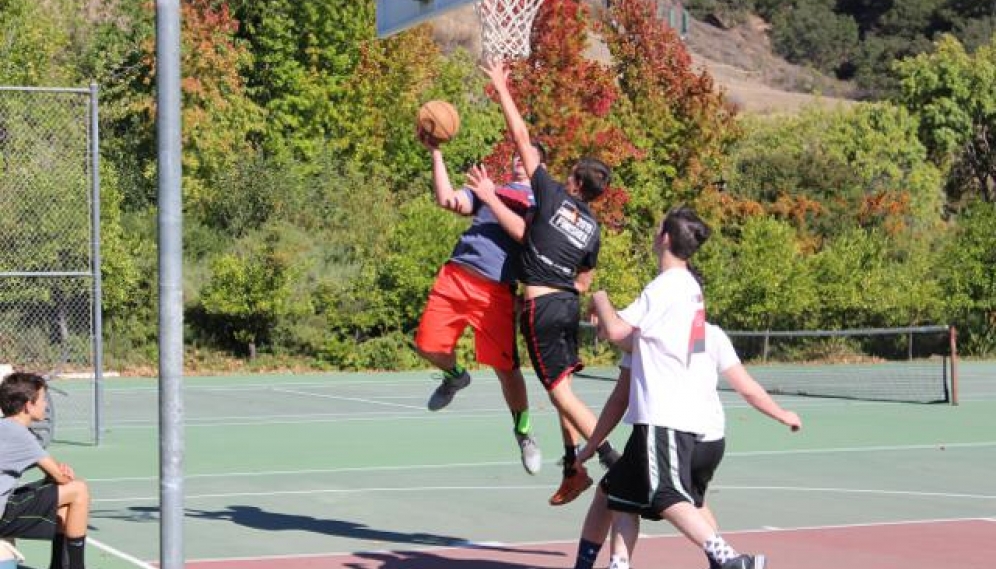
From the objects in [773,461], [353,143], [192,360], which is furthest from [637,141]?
[773,461]

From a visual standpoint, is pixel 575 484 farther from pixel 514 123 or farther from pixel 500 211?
pixel 514 123

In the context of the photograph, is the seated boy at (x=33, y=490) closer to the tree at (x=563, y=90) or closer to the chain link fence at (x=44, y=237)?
the chain link fence at (x=44, y=237)

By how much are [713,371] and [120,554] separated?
422cm

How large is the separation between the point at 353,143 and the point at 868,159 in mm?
22892

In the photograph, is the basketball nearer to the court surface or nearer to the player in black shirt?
the player in black shirt

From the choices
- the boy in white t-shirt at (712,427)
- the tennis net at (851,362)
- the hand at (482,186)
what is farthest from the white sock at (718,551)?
the tennis net at (851,362)

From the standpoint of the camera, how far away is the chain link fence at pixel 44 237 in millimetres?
22484

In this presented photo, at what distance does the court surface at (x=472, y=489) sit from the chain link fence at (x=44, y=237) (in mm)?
1471

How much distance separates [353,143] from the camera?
43.1m

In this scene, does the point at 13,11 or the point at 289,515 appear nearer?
the point at 289,515

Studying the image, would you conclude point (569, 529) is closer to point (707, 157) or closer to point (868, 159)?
point (707, 157)

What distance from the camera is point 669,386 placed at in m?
8.18

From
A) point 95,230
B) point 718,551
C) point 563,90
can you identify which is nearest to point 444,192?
point 718,551

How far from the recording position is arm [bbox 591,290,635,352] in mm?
8148
